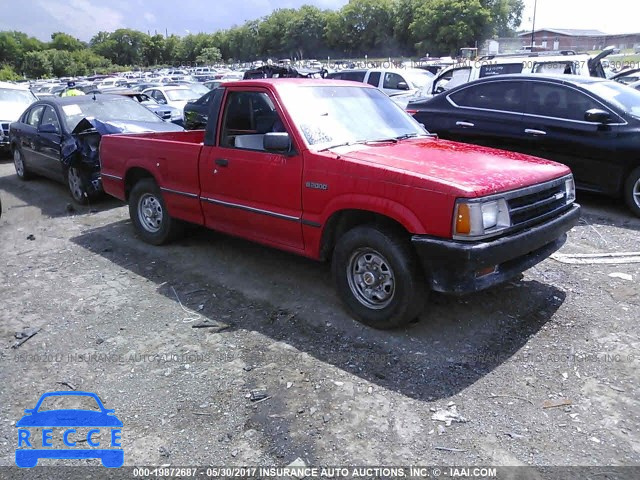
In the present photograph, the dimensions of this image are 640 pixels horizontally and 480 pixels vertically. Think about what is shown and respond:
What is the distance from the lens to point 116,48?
140 metres

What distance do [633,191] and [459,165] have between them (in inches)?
144

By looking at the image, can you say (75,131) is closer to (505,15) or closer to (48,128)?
(48,128)

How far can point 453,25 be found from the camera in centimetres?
8656

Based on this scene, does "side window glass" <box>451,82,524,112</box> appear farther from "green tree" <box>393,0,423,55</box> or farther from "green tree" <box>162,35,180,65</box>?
"green tree" <box>162,35,180,65</box>

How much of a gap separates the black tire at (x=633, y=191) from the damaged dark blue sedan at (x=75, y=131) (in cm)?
630

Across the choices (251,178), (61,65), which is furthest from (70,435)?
(61,65)

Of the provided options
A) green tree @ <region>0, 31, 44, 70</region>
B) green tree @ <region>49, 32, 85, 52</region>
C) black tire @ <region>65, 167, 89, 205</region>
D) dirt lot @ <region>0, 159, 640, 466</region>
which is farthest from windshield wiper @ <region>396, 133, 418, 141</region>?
green tree @ <region>49, 32, 85, 52</region>

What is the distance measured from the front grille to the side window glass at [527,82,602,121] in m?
3.07

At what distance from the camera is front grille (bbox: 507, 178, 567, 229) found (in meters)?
3.75

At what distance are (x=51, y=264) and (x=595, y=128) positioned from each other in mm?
6574

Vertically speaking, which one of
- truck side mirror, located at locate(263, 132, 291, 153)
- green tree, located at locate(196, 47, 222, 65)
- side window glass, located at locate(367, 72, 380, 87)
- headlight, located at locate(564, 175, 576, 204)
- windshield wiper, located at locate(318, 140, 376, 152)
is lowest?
headlight, located at locate(564, 175, 576, 204)

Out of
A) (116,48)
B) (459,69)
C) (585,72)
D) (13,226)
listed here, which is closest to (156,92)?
(459,69)

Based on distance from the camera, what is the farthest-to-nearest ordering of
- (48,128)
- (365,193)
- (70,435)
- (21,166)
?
(21,166), (48,128), (365,193), (70,435)

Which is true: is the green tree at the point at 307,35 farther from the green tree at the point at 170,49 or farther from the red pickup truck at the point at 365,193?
the red pickup truck at the point at 365,193
